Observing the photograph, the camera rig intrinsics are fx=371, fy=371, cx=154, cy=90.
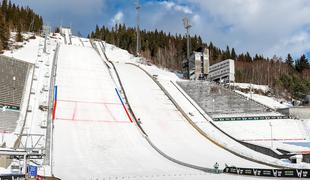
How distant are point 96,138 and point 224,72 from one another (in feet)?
102

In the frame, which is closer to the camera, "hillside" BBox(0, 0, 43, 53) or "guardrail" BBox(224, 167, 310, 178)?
"guardrail" BBox(224, 167, 310, 178)

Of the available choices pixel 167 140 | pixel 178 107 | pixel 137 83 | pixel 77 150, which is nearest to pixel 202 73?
pixel 137 83

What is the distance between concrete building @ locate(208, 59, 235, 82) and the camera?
5089 centimetres

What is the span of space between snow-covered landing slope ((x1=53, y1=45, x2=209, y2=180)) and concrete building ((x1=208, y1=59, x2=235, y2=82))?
60.2ft

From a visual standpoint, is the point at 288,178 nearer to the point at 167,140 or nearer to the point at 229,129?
the point at 167,140

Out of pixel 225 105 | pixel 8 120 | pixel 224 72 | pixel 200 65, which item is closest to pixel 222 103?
pixel 225 105

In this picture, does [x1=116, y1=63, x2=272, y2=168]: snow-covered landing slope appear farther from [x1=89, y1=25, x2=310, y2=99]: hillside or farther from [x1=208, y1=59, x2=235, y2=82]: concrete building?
[x1=89, y1=25, x2=310, y2=99]: hillside

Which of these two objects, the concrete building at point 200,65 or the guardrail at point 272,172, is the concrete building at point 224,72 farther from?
the guardrail at point 272,172

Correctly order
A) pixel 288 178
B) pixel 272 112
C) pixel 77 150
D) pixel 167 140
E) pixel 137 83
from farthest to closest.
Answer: pixel 137 83, pixel 272 112, pixel 167 140, pixel 77 150, pixel 288 178

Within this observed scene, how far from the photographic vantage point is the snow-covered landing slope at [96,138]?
64.2 feet

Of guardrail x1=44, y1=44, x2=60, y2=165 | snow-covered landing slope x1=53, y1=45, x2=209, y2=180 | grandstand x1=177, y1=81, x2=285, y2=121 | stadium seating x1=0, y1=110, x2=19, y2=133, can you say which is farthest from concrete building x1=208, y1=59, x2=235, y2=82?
stadium seating x1=0, y1=110, x2=19, y2=133

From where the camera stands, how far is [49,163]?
65.6ft

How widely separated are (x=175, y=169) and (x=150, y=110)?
13638 millimetres

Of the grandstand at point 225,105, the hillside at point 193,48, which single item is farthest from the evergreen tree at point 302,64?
the grandstand at point 225,105
